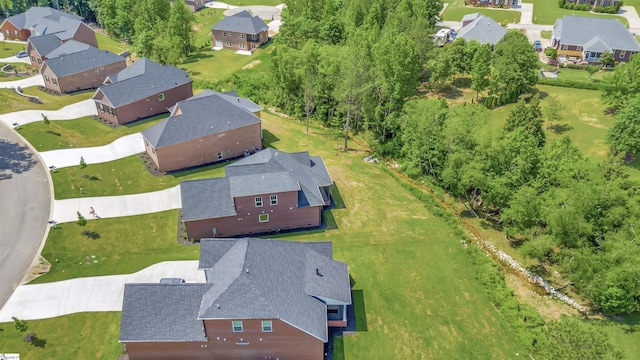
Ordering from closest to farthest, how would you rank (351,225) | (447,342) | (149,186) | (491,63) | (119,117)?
(447,342) < (351,225) < (149,186) < (119,117) < (491,63)

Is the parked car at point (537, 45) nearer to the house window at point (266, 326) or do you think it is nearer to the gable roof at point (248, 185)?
the gable roof at point (248, 185)

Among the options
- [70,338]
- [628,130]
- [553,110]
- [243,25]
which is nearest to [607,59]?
[553,110]

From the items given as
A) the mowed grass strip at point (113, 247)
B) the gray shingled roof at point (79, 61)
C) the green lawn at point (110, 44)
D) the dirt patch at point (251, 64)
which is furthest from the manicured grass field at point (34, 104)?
the mowed grass strip at point (113, 247)

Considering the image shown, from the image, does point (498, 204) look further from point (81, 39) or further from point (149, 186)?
point (81, 39)

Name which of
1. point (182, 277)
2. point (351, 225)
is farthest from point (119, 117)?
point (351, 225)

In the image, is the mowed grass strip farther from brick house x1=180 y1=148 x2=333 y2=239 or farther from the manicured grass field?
the manicured grass field

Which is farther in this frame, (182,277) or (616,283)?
(182,277)

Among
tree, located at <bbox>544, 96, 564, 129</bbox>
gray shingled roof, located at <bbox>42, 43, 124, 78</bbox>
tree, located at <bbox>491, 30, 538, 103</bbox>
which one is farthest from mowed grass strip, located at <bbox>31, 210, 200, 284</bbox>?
tree, located at <bbox>491, 30, 538, 103</bbox>

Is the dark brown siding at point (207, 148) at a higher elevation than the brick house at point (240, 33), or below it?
below
